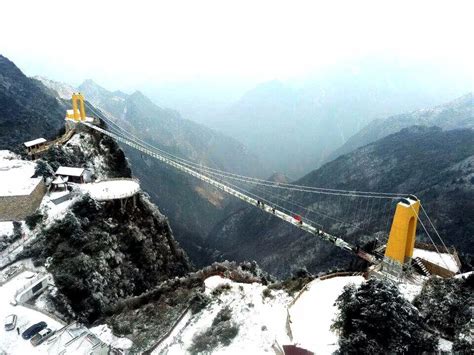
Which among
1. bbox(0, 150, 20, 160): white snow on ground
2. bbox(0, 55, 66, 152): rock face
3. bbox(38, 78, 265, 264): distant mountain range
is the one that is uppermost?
bbox(0, 55, 66, 152): rock face

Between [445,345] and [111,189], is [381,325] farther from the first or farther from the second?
[111,189]

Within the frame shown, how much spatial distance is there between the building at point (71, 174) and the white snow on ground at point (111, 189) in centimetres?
99

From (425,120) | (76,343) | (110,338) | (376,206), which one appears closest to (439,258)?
(110,338)

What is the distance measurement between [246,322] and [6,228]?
2194 centimetres

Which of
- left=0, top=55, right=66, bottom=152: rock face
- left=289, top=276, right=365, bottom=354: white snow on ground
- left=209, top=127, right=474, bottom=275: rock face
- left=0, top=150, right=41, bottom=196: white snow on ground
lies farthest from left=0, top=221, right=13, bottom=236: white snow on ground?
left=209, top=127, right=474, bottom=275: rock face

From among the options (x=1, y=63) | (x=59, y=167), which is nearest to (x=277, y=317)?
(x=59, y=167)

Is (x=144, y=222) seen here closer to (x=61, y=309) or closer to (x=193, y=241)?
(x=61, y=309)

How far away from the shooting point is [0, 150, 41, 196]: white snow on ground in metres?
31.4

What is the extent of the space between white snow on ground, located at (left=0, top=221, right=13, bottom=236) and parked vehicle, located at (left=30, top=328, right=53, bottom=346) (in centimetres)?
1205

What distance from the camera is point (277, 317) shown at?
2058cm

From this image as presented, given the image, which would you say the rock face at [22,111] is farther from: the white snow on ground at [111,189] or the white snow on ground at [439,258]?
the white snow on ground at [439,258]

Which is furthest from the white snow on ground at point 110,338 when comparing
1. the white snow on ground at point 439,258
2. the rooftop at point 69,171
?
the white snow on ground at point 439,258

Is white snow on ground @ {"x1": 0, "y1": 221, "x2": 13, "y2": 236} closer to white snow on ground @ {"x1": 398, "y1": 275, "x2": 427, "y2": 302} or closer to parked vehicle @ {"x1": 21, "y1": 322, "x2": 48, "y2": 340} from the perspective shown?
parked vehicle @ {"x1": 21, "y1": 322, "x2": 48, "y2": 340}

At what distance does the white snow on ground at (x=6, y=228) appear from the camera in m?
28.7
